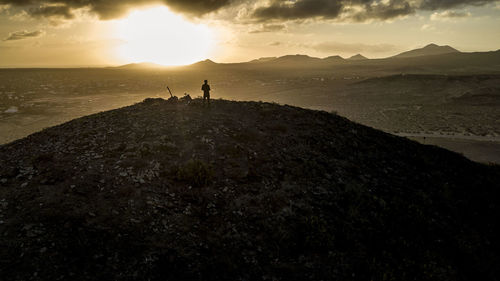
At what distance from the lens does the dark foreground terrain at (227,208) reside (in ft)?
22.9

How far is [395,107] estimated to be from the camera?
53.2m

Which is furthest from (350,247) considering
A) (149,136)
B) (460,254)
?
(149,136)

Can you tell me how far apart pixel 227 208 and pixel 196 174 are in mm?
1854

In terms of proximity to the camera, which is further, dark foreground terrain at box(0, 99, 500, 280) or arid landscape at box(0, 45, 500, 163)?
arid landscape at box(0, 45, 500, 163)

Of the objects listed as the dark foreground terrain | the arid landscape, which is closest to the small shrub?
the dark foreground terrain

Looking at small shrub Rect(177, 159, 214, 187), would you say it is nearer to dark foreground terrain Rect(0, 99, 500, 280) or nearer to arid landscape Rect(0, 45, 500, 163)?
dark foreground terrain Rect(0, 99, 500, 280)

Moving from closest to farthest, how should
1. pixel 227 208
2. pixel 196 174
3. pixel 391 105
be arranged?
pixel 227 208, pixel 196 174, pixel 391 105

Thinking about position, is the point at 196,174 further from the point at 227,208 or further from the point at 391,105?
the point at 391,105

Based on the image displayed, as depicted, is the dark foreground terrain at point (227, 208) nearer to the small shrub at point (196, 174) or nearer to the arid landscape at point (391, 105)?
the small shrub at point (196, 174)

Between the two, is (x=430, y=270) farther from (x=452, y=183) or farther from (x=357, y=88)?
(x=357, y=88)

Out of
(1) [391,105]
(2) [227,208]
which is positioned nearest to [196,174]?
(2) [227,208]

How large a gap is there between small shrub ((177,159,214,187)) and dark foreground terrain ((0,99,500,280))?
38 millimetres

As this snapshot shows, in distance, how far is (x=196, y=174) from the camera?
9945mm

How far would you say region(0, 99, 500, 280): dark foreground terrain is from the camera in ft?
22.9
